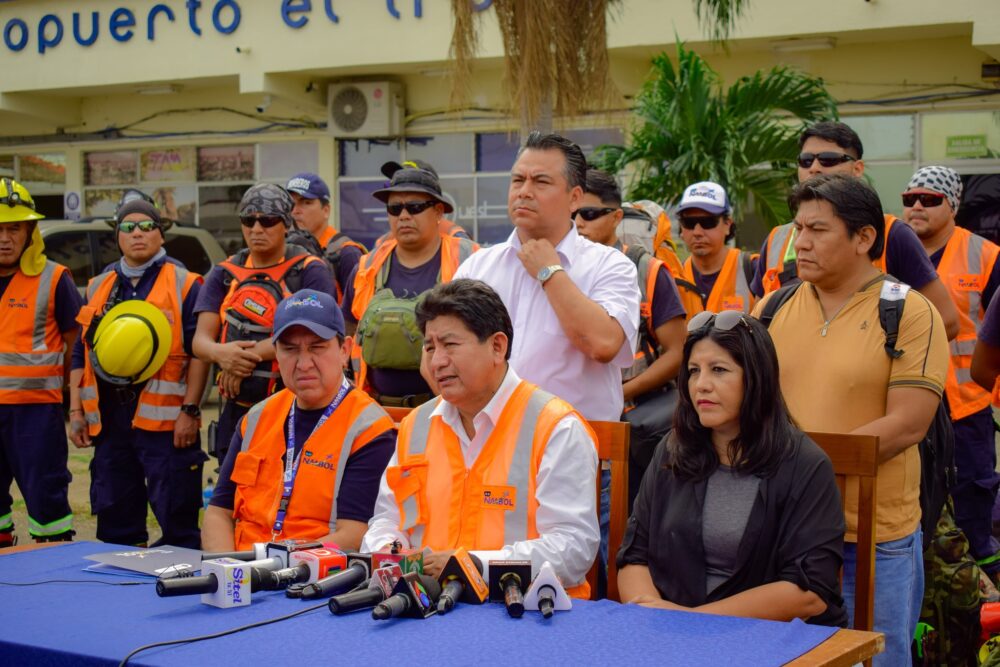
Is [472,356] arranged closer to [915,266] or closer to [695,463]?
[695,463]

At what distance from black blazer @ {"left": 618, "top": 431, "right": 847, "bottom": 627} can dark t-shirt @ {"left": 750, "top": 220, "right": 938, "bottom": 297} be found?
4.47ft

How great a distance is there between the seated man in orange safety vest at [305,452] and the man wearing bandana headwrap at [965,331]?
3.08 m

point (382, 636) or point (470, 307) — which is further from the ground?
point (470, 307)

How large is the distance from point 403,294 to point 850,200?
2.18 m

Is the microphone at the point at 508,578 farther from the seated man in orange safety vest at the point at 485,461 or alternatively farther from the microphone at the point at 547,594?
the seated man in orange safety vest at the point at 485,461

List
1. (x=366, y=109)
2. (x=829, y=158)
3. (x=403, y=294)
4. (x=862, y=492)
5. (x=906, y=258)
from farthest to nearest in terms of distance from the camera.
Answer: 1. (x=366, y=109)
2. (x=403, y=294)
3. (x=829, y=158)
4. (x=906, y=258)
5. (x=862, y=492)

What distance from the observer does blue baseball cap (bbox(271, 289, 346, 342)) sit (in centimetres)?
423

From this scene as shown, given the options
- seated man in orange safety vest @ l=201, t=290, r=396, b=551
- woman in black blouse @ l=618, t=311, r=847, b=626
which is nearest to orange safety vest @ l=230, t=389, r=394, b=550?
seated man in orange safety vest @ l=201, t=290, r=396, b=551

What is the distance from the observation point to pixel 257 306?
5816 millimetres

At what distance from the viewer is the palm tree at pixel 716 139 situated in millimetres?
10805

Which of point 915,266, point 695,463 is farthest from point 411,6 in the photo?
point 695,463

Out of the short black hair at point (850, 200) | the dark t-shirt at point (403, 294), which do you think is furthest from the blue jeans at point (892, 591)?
the dark t-shirt at point (403, 294)

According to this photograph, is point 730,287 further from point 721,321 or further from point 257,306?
point 721,321

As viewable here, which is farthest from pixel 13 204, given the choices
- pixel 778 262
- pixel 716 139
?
pixel 716 139
